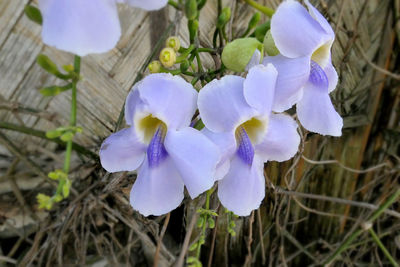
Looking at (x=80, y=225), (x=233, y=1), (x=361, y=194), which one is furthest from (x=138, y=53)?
(x=361, y=194)

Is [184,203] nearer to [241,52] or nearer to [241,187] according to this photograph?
[241,187]

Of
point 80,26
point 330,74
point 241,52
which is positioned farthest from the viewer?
point 330,74

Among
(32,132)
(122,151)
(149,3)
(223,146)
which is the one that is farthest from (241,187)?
(32,132)

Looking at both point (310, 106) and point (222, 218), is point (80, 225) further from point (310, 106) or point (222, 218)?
point (310, 106)

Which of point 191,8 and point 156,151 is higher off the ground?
point 191,8

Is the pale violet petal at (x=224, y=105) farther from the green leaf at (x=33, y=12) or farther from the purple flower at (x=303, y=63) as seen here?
the green leaf at (x=33, y=12)

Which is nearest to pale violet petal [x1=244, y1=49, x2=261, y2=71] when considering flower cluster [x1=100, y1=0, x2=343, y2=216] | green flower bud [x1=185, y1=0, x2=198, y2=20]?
flower cluster [x1=100, y1=0, x2=343, y2=216]
